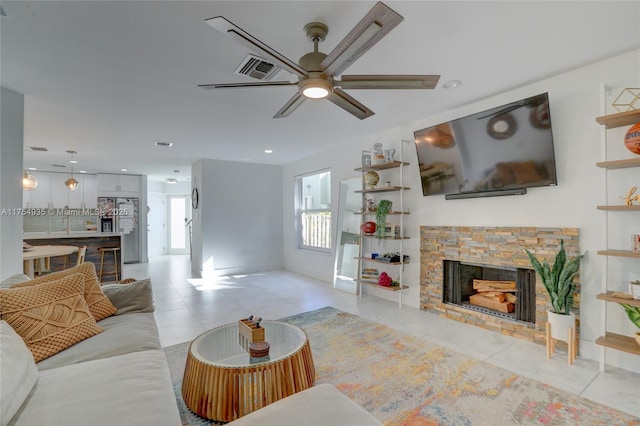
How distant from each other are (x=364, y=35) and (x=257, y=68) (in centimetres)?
125

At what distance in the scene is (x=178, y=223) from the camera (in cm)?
1030

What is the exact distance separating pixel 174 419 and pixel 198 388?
0.60 metres

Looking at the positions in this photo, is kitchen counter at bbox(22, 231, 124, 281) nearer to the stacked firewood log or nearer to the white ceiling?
the white ceiling

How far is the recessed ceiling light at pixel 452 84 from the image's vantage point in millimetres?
2721

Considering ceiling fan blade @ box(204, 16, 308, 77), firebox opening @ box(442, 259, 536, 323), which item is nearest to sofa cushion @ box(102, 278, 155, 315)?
ceiling fan blade @ box(204, 16, 308, 77)

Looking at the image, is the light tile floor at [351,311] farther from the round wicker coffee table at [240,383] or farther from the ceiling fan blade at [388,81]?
the ceiling fan blade at [388,81]

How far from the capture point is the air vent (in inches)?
88.7

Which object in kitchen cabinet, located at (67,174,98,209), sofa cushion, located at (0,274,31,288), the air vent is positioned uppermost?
the air vent

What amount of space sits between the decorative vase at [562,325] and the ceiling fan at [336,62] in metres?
2.18

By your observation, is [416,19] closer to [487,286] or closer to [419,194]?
[419,194]

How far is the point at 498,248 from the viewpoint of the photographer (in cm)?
305

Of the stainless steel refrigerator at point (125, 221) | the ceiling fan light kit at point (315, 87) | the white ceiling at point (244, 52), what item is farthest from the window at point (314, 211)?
the stainless steel refrigerator at point (125, 221)

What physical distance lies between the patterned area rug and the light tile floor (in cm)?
19

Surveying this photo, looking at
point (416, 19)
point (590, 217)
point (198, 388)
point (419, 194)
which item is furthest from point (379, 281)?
point (416, 19)
